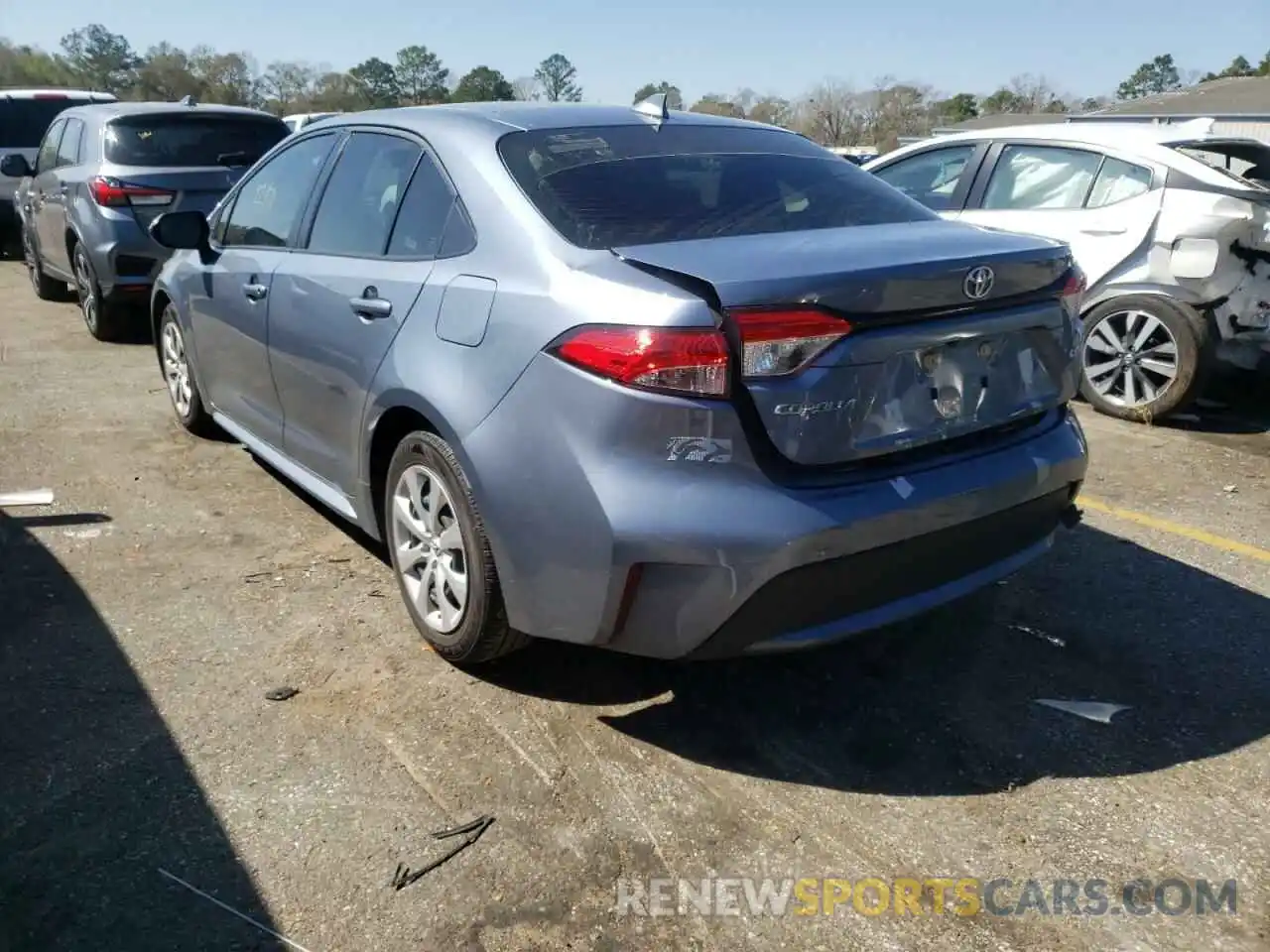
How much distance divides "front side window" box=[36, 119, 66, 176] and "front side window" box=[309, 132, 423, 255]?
6495mm

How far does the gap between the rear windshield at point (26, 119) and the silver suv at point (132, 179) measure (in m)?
5.48

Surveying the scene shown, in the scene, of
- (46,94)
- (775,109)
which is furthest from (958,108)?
(46,94)

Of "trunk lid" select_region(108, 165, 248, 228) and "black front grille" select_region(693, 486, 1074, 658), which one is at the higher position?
"trunk lid" select_region(108, 165, 248, 228)

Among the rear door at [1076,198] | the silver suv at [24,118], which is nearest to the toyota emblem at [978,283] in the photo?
the rear door at [1076,198]

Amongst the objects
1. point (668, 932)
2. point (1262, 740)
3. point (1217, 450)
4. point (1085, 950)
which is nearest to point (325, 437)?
point (668, 932)

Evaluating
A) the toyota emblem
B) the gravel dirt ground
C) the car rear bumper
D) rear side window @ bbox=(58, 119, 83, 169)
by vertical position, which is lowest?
the gravel dirt ground

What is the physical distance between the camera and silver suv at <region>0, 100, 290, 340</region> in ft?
25.4

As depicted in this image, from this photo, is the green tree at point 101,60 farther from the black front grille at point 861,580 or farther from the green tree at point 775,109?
the black front grille at point 861,580

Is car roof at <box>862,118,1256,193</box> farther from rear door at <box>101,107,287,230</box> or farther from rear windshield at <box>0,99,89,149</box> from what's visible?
rear windshield at <box>0,99,89,149</box>

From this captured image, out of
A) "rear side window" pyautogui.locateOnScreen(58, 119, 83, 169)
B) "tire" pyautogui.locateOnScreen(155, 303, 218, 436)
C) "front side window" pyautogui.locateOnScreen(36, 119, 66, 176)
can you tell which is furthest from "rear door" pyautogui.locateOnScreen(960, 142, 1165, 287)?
"front side window" pyautogui.locateOnScreen(36, 119, 66, 176)

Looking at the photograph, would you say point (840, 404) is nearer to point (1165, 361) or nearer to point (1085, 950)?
point (1085, 950)

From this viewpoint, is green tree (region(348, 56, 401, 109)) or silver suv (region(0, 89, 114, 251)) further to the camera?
green tree (region(348, 56, 401, 109))

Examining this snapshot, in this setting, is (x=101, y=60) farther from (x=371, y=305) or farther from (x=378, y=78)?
(x=371, y=305)

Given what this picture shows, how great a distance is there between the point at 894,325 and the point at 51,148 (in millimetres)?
9050
